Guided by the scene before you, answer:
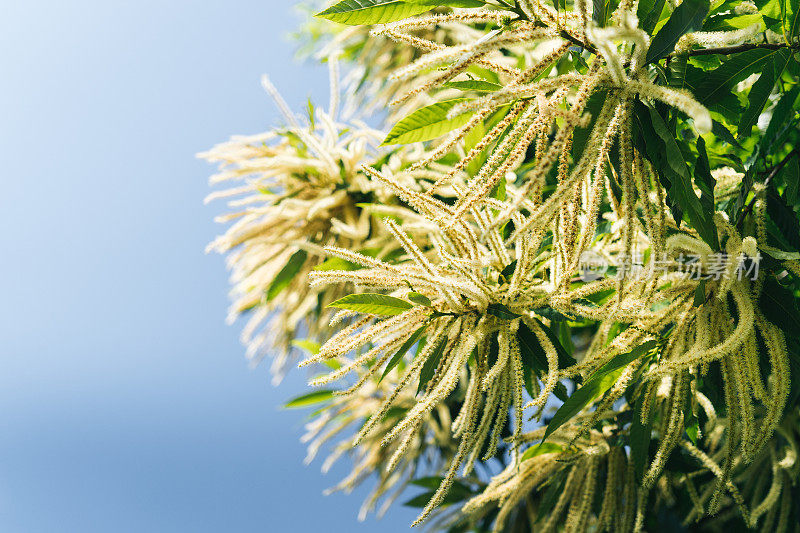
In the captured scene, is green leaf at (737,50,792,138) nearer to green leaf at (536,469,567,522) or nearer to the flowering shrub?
the flowering shrub

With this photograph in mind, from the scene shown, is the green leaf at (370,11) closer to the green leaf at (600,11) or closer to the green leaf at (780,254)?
the green leaf at (600,11)

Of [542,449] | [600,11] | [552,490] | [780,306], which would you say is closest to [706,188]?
[780,306]

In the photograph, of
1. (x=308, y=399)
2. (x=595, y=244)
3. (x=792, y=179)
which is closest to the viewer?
(x=792, y=179)

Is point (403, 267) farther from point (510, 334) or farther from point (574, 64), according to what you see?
point (574, 64)

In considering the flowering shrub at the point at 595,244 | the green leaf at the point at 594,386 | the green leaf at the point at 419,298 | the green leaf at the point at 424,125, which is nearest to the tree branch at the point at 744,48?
the flowering shrub at the point at 595,244

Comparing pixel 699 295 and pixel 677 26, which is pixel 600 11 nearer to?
pixel 677 26

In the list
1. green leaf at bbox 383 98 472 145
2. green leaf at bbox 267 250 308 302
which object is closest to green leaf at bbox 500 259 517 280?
green leaf at bbox 383 98 472 145

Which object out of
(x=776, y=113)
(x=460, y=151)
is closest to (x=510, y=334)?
(x=776, y=113)

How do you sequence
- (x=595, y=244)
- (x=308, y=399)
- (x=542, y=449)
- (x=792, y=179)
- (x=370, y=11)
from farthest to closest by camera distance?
(x=308, y=399) → (x=542, y=449) → (x=595, y=244) → (x=792, y=179) → (x=370, y=11)
